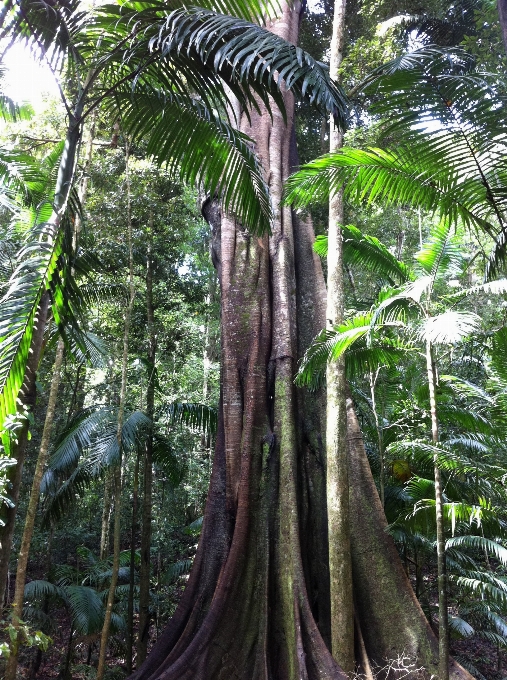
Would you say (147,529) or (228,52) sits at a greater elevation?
(228,52)

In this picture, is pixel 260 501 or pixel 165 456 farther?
pixel 165 456

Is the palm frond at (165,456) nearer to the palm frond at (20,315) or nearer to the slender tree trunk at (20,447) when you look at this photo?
the slender tree trunk at (20,447)

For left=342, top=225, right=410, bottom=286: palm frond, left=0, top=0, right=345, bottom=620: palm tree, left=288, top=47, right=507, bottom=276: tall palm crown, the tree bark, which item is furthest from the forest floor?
left=288, top=47, right=507, bottom=276: tall palm crown

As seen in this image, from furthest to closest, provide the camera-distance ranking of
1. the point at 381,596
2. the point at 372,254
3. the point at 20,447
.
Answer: the point at 372,254
the point at 381,596
the point at 20,447

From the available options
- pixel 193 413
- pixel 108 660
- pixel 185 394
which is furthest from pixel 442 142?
pixel 185 394

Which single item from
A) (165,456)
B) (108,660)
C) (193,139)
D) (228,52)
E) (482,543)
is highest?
(193,139)

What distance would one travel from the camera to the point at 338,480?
405cm

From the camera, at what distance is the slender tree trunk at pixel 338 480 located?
3.82 metres

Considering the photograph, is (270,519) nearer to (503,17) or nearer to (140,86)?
(140,86)

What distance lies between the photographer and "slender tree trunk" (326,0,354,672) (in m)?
3.82

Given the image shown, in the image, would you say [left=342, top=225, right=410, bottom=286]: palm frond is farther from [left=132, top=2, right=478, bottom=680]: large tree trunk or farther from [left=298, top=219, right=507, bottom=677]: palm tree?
[left=132, top=2, right=478, bottom=680]: large tree trunk

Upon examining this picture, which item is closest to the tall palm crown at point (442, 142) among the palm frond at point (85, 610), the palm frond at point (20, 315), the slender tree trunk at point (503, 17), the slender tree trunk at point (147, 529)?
the slender tree trunk at point (503, 17)

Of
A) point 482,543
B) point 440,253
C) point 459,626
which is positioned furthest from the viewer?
point 459,626

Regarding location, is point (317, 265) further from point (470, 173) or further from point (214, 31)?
point (214, 31)
